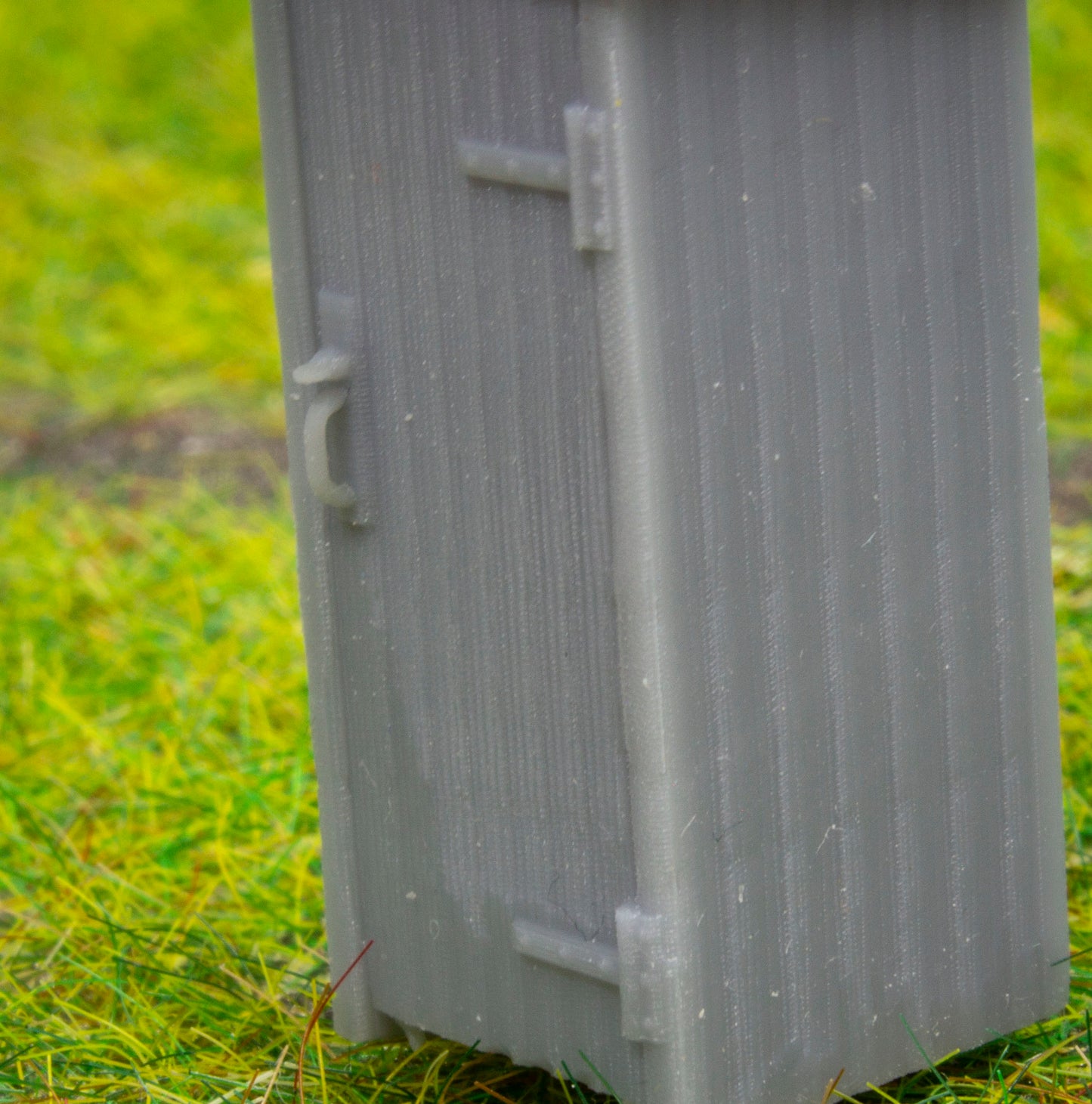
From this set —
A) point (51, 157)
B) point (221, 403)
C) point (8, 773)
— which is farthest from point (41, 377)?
point (8, 773)

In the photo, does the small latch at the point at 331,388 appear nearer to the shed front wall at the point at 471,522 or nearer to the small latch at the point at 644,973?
the shed front wall at the point at 471,522

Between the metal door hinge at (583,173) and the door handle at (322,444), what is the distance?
0.36 meters

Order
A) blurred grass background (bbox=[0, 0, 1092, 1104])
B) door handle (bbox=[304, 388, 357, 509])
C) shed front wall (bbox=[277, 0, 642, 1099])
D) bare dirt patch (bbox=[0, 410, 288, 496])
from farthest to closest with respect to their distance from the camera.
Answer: bare dirt patch (bbox=[0, 410, 288, 496])
blurred grass background (bbox=[0, 0, 1092, 1104])
door handle (bbox=[304, 388, 357, 509])
shed front wall (bbox=[277, 0, 642, 1099])

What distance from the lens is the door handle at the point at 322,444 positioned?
6.63ft

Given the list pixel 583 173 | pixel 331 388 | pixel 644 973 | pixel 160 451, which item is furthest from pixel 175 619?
pixel 583 173

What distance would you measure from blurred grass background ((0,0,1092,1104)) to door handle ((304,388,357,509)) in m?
0.70

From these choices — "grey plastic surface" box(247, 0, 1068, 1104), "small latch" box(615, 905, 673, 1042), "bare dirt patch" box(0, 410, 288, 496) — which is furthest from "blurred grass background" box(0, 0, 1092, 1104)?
"small latch" box(615, 905, 673, 1042)

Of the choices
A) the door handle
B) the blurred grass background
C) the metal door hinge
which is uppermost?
the metal door hinge

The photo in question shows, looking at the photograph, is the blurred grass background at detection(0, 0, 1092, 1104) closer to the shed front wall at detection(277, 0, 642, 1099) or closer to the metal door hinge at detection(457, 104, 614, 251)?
the shed front wall at detection(277, 0, 642, 1099)

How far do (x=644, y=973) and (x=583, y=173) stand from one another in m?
0.78

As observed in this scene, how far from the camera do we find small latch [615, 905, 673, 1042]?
6.19ft

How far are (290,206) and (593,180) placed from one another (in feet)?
1.46

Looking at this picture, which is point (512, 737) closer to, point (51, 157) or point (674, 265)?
point (674, 265)

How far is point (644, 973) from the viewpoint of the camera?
6.23 feet
